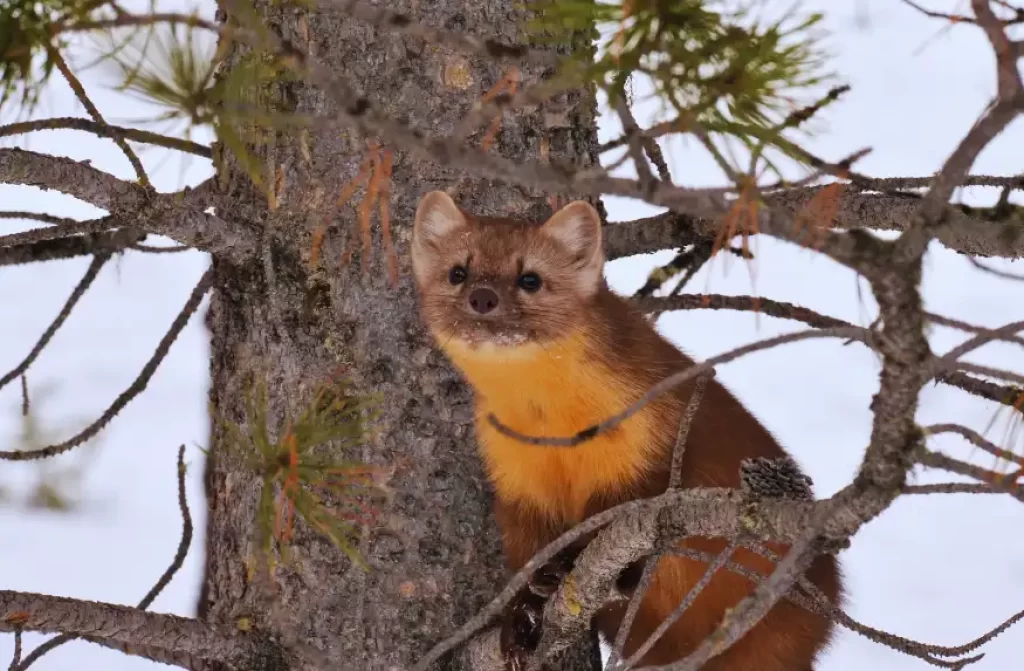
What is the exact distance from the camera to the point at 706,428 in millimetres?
3020

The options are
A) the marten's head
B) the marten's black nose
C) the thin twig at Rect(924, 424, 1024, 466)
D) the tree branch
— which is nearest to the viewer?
the thin twig at Rect(924, 424, 1024, 466)

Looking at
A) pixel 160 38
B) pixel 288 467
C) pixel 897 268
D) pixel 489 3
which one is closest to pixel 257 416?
pixel 288 467

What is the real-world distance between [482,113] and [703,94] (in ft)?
0.98

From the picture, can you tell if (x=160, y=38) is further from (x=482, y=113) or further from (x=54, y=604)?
(x=54, y=604)

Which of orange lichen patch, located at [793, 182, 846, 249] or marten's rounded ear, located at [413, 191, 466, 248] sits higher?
marten's rounded ear, located at [413, 191, 466, 248]

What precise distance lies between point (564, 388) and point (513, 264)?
0.32 meters

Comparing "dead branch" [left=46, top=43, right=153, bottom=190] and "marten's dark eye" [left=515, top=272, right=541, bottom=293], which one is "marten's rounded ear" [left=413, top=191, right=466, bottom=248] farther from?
"dead branch" [left=46, top=43, right=153, bottom=190]

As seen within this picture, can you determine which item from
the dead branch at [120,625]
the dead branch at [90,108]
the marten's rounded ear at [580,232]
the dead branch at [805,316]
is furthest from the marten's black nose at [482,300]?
the dead branch at [120,625]

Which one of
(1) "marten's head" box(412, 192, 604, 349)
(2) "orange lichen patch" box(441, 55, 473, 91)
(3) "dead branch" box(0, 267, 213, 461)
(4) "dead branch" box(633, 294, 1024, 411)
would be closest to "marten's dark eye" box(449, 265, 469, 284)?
(1) "marten's head" box(412, 192, 604, 349)

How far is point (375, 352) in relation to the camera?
301 centimetres

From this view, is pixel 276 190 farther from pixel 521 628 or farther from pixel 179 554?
pixel 521 628

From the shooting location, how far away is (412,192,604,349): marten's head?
2.91 metres

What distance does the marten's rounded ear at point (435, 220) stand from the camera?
2.94 metres

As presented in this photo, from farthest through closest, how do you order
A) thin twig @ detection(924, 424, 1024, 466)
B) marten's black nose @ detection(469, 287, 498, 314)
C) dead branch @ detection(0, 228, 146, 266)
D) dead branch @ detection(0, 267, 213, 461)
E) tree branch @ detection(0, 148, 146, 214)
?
1. dead branch @ detection(0, 228, 146, 266)
2. dead branch @ detection(0, 267, 213, 461)
3. marten's black nose @ detection(469, 287, 498, 314)
4. tree branch @ detection(0, 148, 146, 214)
5. thin twig @ detection(924, 424, 1024, 466)
